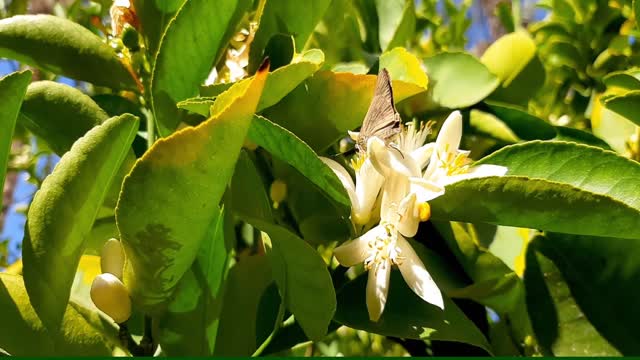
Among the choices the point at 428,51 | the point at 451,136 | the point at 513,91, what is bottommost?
the point at 428,51

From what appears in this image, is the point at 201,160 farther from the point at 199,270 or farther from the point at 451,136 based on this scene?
the point at 451,136

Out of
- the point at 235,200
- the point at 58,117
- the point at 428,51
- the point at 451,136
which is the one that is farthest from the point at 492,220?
the point at 428,51

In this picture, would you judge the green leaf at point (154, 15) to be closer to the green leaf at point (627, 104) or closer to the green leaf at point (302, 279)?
the green leaf at point (302, 279)

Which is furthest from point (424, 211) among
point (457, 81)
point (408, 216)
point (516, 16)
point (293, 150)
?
point (516, 16)

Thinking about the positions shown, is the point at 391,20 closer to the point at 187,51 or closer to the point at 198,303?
the point at 187,51

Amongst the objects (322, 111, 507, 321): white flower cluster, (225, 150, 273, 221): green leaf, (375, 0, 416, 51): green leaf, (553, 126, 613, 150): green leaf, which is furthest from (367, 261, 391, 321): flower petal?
(375, 0, 416, 51): green leaf

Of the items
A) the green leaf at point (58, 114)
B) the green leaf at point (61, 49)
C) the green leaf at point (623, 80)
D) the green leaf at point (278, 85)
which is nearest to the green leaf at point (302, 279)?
the green leaf at point (278, 85)

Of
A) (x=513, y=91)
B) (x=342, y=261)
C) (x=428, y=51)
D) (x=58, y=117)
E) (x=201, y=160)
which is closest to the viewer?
(x=201, y=160)
